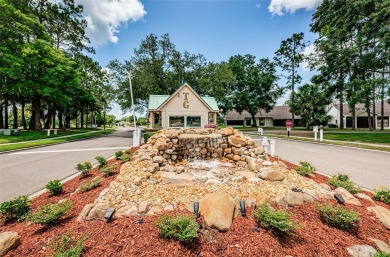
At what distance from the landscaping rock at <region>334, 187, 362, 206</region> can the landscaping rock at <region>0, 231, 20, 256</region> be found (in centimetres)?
698

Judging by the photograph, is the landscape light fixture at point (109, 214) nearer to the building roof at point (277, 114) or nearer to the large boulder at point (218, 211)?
the large boulder at point (218, 211)

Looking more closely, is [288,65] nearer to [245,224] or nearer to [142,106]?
[142,106]

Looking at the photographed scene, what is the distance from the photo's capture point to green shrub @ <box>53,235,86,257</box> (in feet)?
8.32

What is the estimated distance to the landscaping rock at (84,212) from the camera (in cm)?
359

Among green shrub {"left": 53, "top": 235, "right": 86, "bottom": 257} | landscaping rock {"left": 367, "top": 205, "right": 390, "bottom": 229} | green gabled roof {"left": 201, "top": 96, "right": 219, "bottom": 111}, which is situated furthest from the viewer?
green gabled roof {"left": 201, "top": 96, "right": 219, "bottom": 111}

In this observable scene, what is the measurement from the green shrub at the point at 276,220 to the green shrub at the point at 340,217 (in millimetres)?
771

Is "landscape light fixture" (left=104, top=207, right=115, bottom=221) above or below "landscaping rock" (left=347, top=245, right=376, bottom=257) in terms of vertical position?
above

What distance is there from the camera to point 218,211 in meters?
3.58

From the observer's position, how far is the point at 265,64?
4272cm

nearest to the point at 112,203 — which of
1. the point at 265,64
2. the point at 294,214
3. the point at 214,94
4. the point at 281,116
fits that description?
the point at 294,214

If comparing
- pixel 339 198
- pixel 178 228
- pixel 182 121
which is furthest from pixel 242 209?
pixel 182 121

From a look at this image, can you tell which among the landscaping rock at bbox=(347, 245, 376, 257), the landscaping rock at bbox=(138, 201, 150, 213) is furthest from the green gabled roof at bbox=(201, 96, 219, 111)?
the landscaping rock at bbox=(347, 245, 376, 257)

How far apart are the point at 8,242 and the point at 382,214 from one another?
7311mm

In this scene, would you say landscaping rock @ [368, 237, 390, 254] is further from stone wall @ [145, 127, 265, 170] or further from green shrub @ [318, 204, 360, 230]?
stone wall @ [145, 127, 265, 170]
